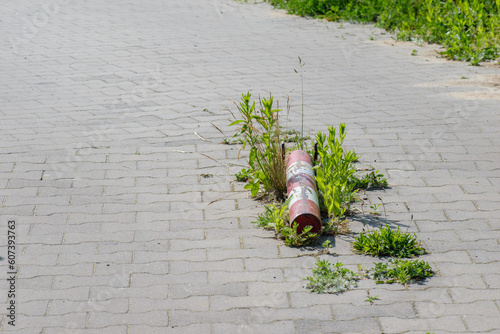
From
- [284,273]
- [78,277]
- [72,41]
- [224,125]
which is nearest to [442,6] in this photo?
[224,125]

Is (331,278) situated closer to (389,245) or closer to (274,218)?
(389,245)

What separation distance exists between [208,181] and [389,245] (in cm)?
186

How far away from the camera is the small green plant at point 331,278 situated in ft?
12.7

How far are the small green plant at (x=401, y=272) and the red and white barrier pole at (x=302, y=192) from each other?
0.59m

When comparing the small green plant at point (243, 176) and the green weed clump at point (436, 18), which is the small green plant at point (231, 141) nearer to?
the small green plant at point (243, 176)

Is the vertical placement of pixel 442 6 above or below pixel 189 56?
above

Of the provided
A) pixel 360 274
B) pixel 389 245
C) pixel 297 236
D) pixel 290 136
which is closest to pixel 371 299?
pixel 360 274

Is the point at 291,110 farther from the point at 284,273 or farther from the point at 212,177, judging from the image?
the point at 284,273

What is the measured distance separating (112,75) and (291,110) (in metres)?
2.90

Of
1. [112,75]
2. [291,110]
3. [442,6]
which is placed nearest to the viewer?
[291,110]

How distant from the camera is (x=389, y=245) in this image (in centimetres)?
427

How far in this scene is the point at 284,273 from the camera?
407 centimetres

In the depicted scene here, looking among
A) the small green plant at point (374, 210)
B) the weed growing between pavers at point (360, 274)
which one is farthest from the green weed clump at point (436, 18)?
the weed growing between pavers at point (360, 274)

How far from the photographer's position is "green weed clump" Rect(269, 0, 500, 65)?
9.44 meters
